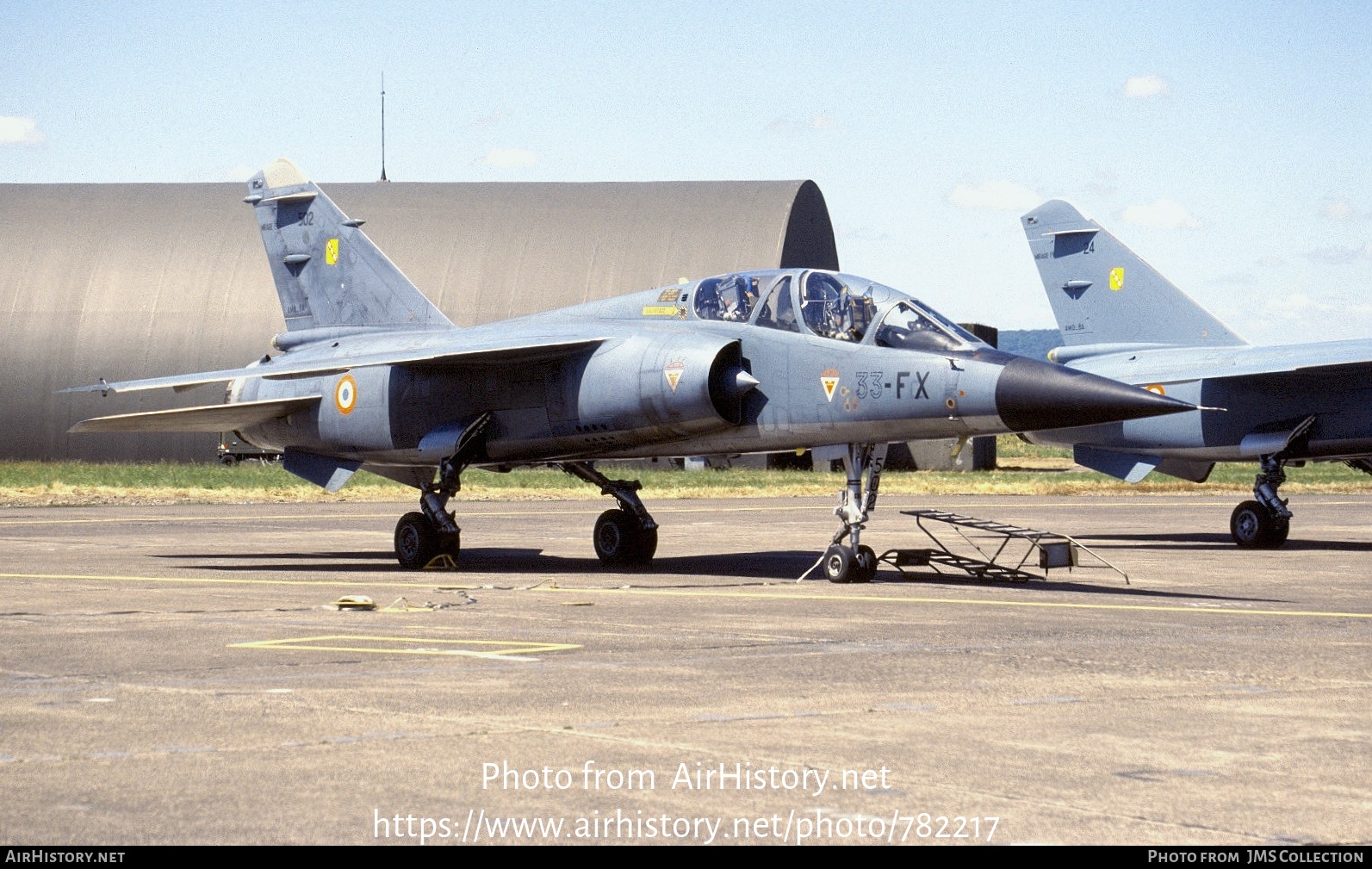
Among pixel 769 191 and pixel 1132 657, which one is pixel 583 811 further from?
pixel 769 191

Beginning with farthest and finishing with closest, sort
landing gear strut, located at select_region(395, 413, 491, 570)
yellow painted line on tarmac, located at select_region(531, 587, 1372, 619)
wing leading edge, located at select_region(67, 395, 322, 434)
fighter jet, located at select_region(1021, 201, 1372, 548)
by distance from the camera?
fighter jet, located at select_region(1021, 201, 1372, 548)
wing leading edge, located at select_region(67, 395, 322, 434)
landing gear strut, located at select_region(395, 413, 491, 570)
yellow painted line on tarmac, located at select_region(531, 587, 1372, 619)

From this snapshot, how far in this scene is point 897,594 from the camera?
Answer: 15.0 metres

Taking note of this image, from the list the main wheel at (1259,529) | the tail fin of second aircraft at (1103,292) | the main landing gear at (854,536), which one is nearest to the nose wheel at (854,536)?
the main landing gear at (854,536)

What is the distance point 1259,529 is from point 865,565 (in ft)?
29.4

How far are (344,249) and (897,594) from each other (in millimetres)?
10237

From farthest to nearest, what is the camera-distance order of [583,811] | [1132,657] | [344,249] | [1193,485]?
[1193,485], [344,249], [1132,657], [583,811]

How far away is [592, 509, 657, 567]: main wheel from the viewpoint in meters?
19.4

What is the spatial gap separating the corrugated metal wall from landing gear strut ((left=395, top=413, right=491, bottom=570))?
3023 centimetres

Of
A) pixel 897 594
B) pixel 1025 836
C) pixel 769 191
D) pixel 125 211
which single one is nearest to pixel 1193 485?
pixel 769 191

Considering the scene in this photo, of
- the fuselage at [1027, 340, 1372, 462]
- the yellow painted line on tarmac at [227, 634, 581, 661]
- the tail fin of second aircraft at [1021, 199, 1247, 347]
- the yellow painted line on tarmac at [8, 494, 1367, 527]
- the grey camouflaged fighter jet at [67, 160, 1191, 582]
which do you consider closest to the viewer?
the yellow painted line on tarmac at [227, 634, 581, 661]

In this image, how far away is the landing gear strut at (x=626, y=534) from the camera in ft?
63.5

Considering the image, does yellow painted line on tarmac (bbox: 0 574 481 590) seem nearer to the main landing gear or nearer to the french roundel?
the french roundel

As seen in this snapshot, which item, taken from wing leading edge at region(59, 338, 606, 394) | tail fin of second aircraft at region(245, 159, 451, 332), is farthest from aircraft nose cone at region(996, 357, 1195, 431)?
tail fin of second aircraft at region(245, 159, 451, 332)
